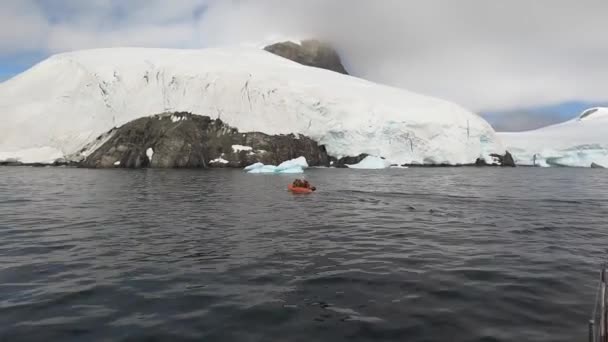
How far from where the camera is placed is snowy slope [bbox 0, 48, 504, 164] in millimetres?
63094

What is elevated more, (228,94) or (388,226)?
(228,94)

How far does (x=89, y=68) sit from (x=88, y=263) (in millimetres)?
69294

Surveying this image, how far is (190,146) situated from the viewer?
5803 cm

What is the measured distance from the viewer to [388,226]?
14.4m

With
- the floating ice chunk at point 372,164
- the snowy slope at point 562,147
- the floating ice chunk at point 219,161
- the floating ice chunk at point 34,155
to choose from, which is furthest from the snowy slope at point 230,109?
the snowy slope at point 562,147

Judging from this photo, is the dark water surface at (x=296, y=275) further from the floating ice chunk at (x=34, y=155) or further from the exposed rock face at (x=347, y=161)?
the floating ice chunk at (x=34, y=155)

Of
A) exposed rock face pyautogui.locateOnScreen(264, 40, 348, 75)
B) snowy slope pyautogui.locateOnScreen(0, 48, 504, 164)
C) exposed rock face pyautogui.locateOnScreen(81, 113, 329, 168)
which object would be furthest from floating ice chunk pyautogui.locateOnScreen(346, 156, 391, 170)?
exposed rock face pyautogui.locateOnScreen(264, 40, 348, 75)

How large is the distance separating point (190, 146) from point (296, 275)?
51931mm

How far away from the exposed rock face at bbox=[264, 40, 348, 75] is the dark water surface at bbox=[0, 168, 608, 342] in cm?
11545

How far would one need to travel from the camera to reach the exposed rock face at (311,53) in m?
128

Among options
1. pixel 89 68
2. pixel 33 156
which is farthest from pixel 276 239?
pixel 89 68

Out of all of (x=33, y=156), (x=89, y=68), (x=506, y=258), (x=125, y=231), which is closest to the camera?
(x=506, y=258)

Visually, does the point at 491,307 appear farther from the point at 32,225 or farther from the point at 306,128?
the point at 306,128

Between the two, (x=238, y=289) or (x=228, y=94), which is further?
(x=228, y=94)
